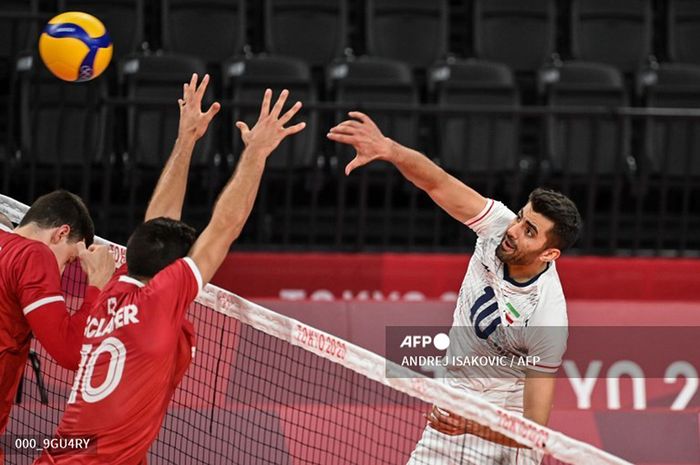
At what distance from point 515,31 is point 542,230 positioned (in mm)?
7580

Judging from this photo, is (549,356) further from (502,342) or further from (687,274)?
(687,274)

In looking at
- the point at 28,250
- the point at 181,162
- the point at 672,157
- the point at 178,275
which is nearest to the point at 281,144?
the point at 672,157

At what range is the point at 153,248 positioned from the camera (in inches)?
197

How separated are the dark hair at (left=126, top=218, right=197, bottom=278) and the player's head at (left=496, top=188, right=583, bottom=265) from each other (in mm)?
1810

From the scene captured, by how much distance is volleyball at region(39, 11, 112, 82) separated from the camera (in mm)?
7160

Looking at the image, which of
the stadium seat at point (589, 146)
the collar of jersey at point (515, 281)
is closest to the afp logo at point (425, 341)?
the stadium seat at point (589, 146)

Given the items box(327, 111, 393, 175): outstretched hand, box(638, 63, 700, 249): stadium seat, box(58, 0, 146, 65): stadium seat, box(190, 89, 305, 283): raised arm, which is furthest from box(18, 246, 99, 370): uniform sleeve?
box(58, 0, 146, 65): stadium seat

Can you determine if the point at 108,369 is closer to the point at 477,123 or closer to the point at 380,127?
the point at 380,127

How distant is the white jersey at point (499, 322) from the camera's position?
5.95 meters

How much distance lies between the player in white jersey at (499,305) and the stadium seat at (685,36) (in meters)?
8.10

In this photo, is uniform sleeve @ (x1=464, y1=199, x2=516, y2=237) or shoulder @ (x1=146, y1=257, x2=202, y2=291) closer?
shoulder @ (x1=146, y1=257, x2=202, y2=291)

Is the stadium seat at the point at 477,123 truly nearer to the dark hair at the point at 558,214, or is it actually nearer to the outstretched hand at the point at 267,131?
the dark hair at the point at 558,214

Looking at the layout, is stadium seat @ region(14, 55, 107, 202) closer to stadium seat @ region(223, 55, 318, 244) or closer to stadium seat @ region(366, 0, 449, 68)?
stadium seat @ region(223, 55, 318, 244)

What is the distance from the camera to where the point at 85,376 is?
4953 mm
